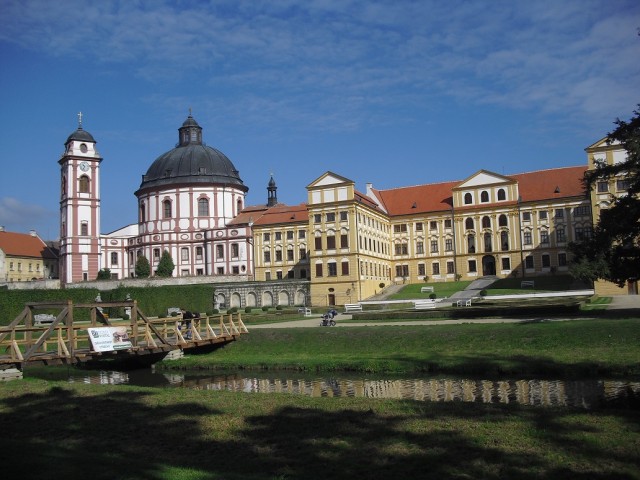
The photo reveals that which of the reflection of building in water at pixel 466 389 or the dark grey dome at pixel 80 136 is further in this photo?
the dark grey dome at pixel 80 136

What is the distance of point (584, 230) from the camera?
66.9 meters

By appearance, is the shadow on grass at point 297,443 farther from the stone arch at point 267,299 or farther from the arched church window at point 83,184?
the arched church window at point 83,184

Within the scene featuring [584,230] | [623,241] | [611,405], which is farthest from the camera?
[584,230]

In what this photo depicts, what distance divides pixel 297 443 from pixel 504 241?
62.6 m

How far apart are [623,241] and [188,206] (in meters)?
64.1

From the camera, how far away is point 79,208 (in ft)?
275

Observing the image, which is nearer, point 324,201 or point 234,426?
point 234,426

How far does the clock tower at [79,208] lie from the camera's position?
82.6 meters

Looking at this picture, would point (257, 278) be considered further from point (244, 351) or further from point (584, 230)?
point (244, 351)

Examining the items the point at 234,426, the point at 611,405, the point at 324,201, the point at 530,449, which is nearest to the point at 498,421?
the point at 530,449

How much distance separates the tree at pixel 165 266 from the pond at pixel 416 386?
54.6 metres

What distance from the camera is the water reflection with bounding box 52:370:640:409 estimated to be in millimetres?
15812

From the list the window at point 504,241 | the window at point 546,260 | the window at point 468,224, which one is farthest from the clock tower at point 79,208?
the window at point 546,260

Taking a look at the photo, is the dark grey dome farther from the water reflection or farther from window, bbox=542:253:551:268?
the water reflection
